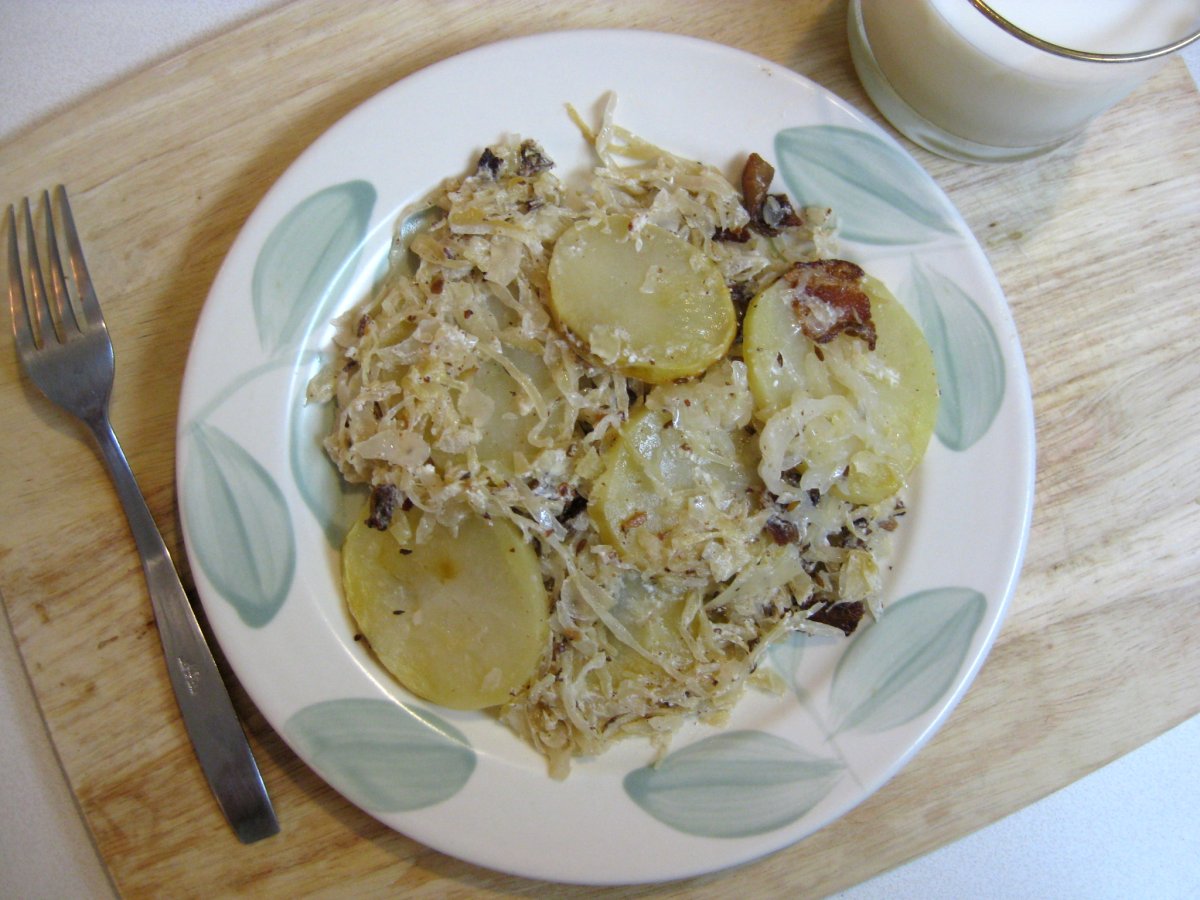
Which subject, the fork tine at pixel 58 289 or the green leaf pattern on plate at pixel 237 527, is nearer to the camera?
the green leaf pattern on plate at pixel 237 527

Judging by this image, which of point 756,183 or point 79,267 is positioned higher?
point 79,267

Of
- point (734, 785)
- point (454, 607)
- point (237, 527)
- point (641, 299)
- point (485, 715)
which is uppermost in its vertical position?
point (641, 299)

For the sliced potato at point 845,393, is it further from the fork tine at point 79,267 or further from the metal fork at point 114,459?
the fork tine at point 79,267

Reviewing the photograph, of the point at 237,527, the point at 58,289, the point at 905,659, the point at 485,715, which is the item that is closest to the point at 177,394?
the point at 58,289

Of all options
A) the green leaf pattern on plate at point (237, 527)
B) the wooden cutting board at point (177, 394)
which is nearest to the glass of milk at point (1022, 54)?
the wooden cutting board at point (177, 394)

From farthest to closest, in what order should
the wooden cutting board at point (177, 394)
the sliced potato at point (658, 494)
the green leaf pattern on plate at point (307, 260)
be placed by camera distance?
the wooden cutting board at point (177, 394)
the green leaf pattern on plate at point (307, 260)
the sliced potato at point (658, 494)

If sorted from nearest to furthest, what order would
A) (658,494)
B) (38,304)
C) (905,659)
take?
(658,494) < (905,659) < (38,304)

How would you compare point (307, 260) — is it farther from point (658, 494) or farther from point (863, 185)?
point (863, 185)

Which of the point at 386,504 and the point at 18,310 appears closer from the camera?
the point at 386,504
